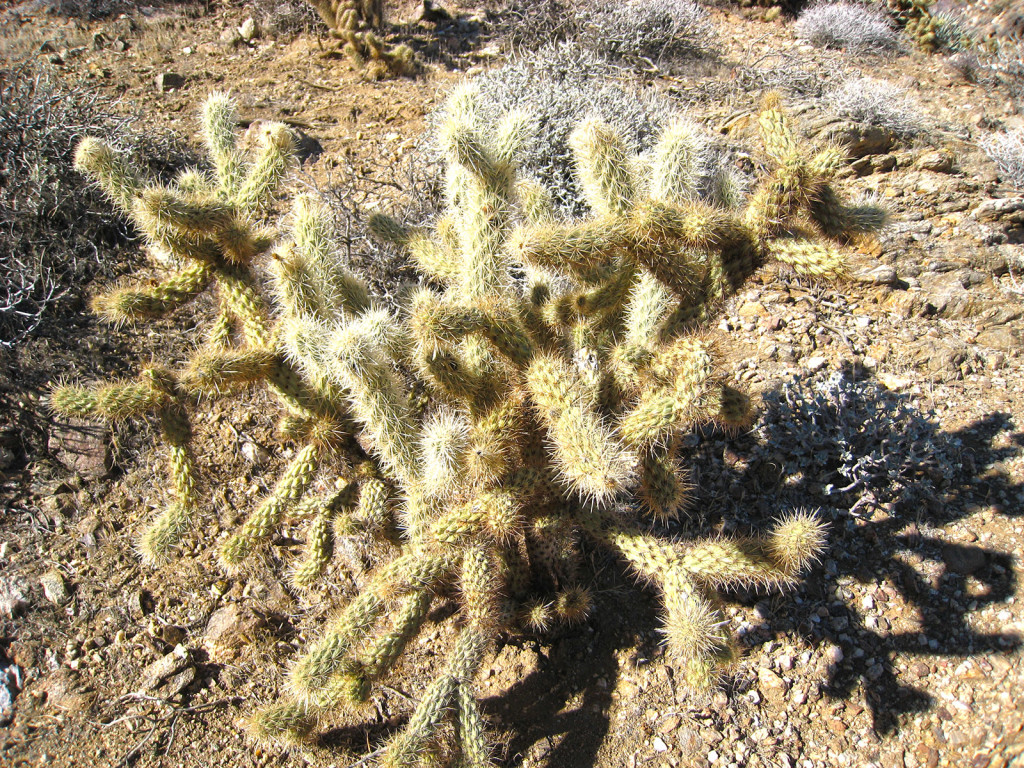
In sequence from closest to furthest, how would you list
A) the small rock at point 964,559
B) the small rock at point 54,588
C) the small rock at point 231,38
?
the small rock at point 964,559 → the small rock at point 54,588 → the small rock at point 231,38

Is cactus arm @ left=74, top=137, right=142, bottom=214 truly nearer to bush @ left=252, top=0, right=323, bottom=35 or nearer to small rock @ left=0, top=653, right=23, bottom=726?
small rock @ left=0, top=653, right=23, bottom=726

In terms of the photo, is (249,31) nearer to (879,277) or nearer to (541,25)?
(541,25)

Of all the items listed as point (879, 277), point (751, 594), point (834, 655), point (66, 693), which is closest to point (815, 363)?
point (879, 277)

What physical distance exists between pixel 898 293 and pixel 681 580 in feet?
8.50

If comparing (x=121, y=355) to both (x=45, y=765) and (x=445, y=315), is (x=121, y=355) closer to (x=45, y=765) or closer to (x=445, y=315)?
(x=45, y=765)

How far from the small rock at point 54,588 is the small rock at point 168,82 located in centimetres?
458

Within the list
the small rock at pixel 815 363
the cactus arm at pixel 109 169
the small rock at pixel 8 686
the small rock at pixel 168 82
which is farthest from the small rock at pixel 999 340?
the small rock at pixel 168 82

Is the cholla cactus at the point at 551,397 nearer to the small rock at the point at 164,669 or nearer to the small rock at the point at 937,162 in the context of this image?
the small rock at the point at 164,669

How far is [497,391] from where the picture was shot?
235cm

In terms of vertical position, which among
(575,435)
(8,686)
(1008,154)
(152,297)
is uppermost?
(152,297)

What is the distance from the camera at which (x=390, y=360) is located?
7.27ft

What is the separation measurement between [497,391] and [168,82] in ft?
17.5

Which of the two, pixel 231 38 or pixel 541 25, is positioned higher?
pixel 231 38

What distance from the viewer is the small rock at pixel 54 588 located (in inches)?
112
